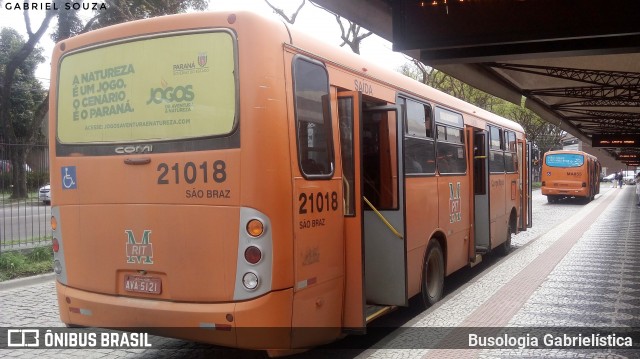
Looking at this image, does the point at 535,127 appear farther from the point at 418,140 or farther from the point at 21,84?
the point at 418,140

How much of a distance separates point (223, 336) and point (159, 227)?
3.32 feet

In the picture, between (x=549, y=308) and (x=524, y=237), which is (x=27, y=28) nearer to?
(x=524, y=237)

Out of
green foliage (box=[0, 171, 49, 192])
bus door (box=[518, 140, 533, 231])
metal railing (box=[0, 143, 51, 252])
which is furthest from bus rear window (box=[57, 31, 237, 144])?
bus door (box=[518, 140, 533, 231])

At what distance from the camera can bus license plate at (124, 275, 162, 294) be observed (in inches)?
181

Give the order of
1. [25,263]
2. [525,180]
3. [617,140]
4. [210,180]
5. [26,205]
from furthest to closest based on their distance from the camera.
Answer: [617,140], [525,180], [26,205], [25,263], [210,180]

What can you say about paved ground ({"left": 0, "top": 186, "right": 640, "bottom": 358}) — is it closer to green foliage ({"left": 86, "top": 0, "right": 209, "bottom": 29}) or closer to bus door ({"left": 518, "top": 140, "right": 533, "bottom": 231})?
bus door ({"left": 518, "top": 140, "right": 533, "bottom": 231})

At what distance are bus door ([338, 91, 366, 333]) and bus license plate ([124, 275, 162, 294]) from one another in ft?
5.59

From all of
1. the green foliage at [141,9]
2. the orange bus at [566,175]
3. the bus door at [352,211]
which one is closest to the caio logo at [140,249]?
the bus door at [352,211]

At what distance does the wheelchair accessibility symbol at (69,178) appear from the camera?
16.7 feet

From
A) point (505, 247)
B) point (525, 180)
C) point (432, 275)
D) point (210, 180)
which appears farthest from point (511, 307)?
point (525, 180)

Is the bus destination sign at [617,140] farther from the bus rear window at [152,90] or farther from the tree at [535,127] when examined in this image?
the bus rear window at [152,90]

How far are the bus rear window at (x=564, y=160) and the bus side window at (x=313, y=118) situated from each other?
97.1 feet

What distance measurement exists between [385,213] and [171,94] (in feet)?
8.64

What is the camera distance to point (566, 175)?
31.3 meters
